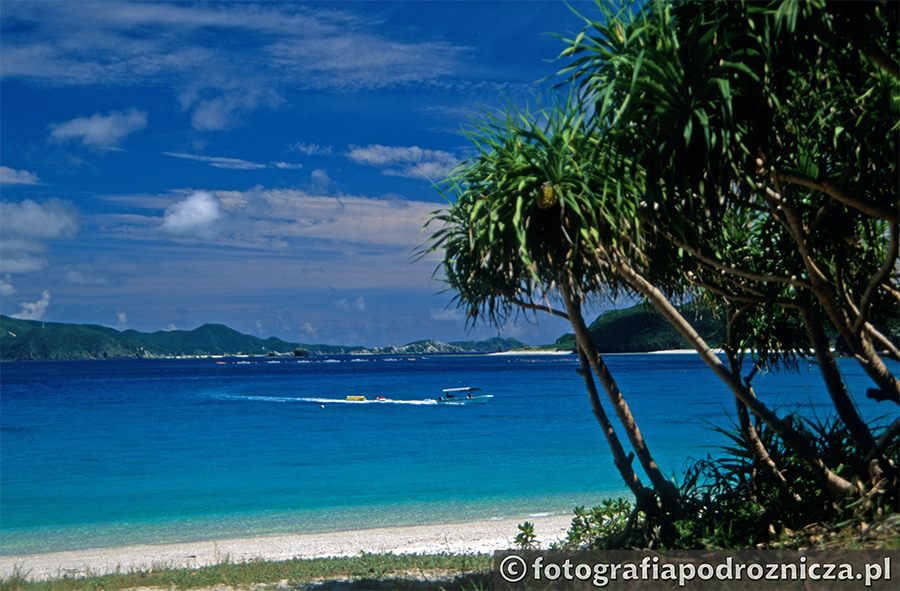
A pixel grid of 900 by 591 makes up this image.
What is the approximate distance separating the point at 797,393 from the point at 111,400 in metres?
54.0

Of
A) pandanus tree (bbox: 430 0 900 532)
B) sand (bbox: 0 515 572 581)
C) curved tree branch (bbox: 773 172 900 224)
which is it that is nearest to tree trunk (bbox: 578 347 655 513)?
pandanus tree (bbox: 430 0 900 532)

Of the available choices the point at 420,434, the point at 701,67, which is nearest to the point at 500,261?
the point at 701,67

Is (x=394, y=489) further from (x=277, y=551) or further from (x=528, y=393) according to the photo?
(x=528, y=393)

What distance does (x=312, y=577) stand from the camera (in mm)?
7949

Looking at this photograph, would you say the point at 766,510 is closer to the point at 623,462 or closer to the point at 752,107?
the point at 623,462

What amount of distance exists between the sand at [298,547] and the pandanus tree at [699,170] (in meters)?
6.45

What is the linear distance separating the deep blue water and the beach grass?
306 cm

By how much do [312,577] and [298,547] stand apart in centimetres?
465

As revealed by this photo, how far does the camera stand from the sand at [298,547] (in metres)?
11.2

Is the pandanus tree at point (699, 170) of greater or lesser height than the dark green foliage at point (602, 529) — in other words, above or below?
above

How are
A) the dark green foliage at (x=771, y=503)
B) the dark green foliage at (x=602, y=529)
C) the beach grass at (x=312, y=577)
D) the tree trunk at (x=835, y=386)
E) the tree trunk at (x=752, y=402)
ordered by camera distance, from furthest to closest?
the beach grass at (x=312, y=577)
the dark green foliage at (x=602, y=529)
the tree trunk at (x=835, y=386)
the dark green foliage at (x=771, y=503)
the tree trunk at (x=752, y=402)

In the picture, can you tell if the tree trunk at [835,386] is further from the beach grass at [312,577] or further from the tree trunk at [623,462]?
the beach grass at [312,577]

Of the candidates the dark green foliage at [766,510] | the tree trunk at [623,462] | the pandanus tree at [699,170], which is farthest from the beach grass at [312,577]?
the pandanus tree at [699,170]

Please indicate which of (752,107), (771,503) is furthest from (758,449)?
(752,107)
